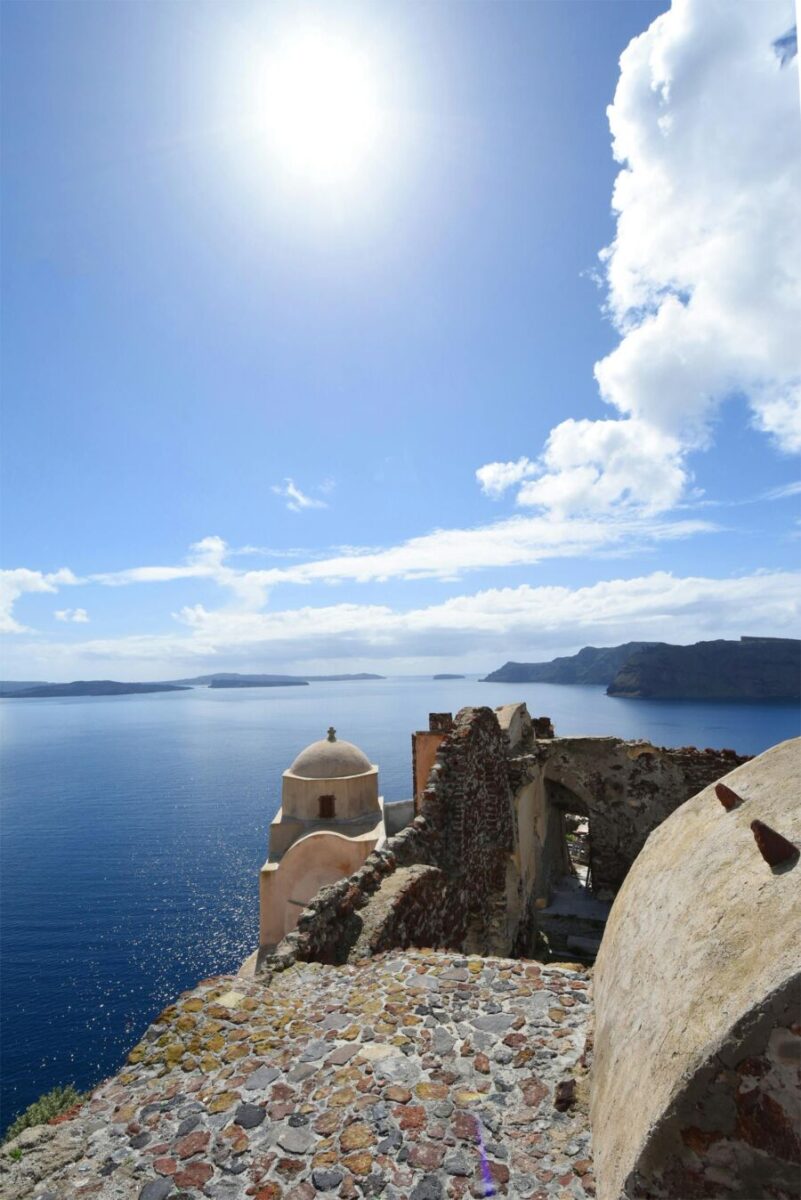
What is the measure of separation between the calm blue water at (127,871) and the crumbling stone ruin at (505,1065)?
32.2 meters

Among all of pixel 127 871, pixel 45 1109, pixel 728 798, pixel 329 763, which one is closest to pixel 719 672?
pixel 127 871

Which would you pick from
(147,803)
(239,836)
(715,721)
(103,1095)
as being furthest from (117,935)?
(715,721)

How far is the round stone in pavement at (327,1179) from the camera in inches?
130

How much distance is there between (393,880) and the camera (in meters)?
7.69

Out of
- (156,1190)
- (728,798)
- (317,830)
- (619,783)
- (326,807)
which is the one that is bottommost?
(317,830)

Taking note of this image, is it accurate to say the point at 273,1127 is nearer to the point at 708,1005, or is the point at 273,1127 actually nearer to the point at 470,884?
the point at 708,1005

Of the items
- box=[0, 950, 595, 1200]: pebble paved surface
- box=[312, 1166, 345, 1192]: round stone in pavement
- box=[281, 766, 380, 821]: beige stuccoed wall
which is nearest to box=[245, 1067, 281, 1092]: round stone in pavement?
box=[0, 950, 595, 1200]: pebble paved surface

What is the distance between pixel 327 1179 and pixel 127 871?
6073 centimetres

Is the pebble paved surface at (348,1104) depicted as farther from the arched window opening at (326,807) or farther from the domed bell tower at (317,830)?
the arched window opening at (326,807)

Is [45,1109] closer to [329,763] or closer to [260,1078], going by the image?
[329,763]

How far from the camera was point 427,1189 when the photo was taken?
3.22m

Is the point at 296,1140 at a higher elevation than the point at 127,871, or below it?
higher

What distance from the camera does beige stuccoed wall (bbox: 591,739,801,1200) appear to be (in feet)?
6.98

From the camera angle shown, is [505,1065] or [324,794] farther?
[324,794]
